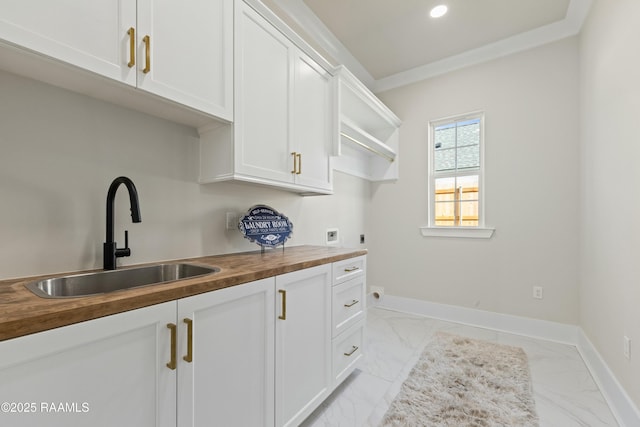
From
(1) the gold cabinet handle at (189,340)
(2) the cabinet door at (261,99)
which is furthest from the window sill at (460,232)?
(1) the gold cabinet handle at (189,340)

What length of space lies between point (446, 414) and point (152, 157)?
2.17m

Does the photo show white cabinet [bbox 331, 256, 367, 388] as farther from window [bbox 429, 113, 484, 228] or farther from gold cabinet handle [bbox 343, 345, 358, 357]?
window [bbox 429, 113, 484, 228]

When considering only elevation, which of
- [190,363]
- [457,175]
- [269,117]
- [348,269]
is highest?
[269,117]

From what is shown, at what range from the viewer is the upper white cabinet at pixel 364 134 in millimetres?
2647

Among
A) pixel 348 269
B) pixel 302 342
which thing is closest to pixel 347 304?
pixel 348 269

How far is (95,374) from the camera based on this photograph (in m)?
0.76

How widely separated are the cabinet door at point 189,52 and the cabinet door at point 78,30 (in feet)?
0.21

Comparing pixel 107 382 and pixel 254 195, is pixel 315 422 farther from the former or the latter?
pixel 254 195

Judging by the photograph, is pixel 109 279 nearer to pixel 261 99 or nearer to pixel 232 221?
pixel 232 221

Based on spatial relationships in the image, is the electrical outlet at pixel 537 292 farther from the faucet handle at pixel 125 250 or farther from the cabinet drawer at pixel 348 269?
the faucet handle at pixel 125 250

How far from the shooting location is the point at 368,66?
334 cm

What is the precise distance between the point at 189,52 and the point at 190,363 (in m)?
1.30

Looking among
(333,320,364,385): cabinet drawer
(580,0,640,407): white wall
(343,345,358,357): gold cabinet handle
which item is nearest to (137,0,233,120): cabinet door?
(333,320,364,385): cabinet drawer

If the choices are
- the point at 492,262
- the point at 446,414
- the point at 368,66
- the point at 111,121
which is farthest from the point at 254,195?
the point at 492,262
